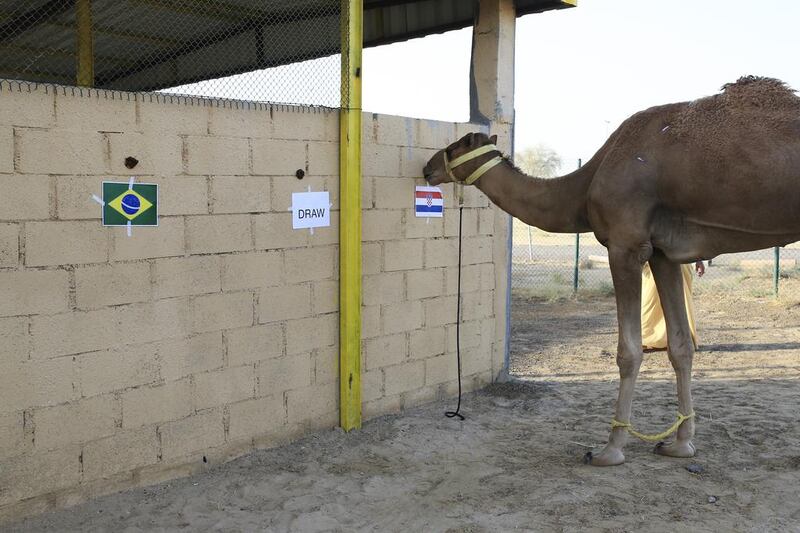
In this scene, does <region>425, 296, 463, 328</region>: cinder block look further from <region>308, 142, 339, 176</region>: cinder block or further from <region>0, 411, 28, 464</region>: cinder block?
<region>0, 411, 28, 464</region>: cinder block

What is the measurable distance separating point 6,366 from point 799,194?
15.6 ft

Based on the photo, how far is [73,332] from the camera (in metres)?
4.61

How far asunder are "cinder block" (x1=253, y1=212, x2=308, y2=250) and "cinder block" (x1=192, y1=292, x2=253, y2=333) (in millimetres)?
387

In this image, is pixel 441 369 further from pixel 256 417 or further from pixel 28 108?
pixel 28 108

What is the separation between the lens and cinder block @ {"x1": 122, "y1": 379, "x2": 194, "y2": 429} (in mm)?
4918

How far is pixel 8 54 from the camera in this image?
9258 millimetres

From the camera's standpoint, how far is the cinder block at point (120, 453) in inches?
187

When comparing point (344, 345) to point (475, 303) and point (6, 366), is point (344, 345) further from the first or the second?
point (6, 366)

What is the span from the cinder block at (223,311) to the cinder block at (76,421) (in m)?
0.77

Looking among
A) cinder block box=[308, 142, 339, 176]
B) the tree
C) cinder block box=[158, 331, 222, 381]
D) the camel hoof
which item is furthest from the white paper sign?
the tree

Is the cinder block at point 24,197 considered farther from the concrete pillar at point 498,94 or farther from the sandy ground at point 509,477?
the concrete pillar at point 498,94

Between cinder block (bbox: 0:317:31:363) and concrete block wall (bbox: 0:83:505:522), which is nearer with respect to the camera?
cinder block (bbox: 0:317:31:363)

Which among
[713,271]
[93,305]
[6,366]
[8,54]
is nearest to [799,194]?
[93,305]

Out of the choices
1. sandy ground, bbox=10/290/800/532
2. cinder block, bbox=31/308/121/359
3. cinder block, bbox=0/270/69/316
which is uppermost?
cinder block, bbox=0/270/69/316
